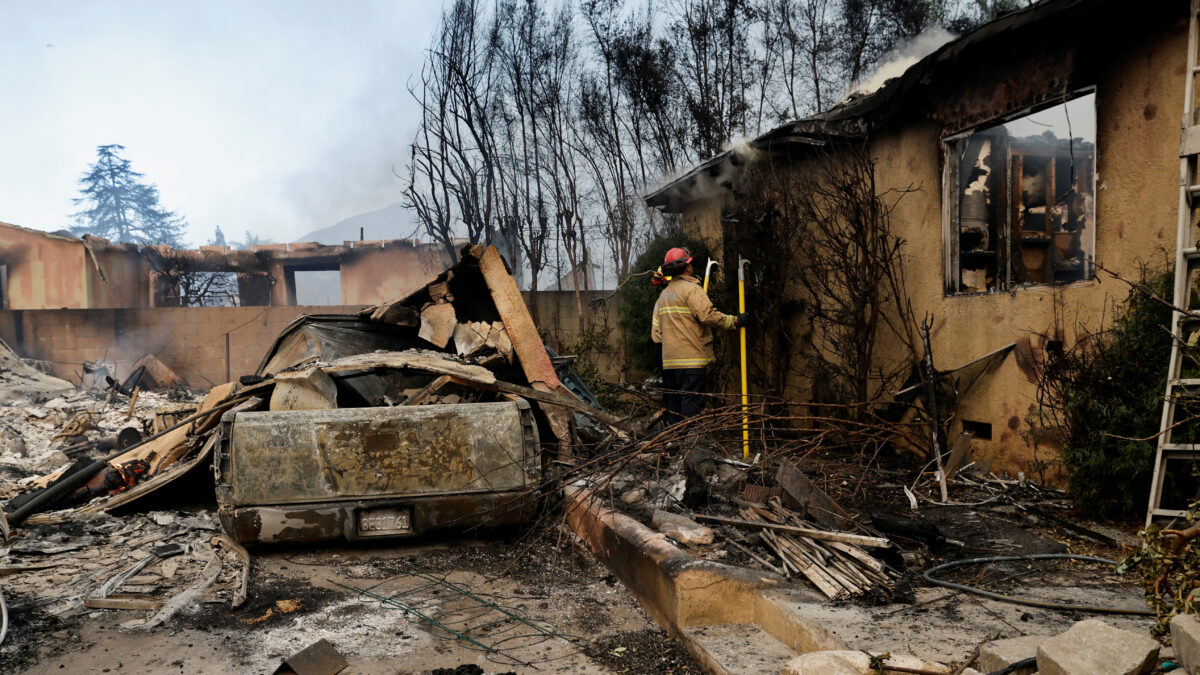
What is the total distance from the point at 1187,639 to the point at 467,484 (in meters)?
3.96

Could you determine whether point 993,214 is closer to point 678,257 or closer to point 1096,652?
point 678,257

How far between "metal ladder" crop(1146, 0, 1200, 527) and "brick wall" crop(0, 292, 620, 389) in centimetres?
1119

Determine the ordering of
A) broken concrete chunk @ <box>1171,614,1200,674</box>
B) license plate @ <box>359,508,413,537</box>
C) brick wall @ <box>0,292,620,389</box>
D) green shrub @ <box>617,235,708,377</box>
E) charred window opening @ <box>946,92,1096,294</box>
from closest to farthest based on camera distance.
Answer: broken concrete chunk @ <box>1171,614,1200,674</box>
license plate @ <box>359,508,413,537</box>
charred window opening @ <box>946,92,1096,294</box>
green shrub @ <box>617,235,708,377</box>
brick wall @ <box>0,292,620,389</box>

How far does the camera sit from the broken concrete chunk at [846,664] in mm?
2627

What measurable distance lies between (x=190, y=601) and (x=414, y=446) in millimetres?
1522

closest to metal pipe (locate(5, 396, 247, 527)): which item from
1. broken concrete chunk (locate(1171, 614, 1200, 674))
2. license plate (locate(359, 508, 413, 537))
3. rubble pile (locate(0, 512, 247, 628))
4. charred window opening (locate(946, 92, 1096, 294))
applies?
rubble pile (locate(0, 512, 247, 628))

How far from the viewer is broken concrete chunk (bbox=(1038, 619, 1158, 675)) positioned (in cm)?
219

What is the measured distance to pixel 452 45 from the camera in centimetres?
1847

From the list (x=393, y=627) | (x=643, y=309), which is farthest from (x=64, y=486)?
(x=643, y=309)

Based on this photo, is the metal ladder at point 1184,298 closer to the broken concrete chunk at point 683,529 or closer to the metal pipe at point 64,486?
the broken concrete chunk at point 683,529

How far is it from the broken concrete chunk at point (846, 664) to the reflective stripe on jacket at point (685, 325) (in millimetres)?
4888

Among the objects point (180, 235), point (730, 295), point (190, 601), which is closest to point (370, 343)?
point (190, 601)

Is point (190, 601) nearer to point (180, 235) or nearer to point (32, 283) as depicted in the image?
point (32, 283)

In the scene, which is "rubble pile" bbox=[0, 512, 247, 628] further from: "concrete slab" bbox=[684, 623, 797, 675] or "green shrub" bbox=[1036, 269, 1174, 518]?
"green shrub" bbox=[1036, 269, 1174, 518]
